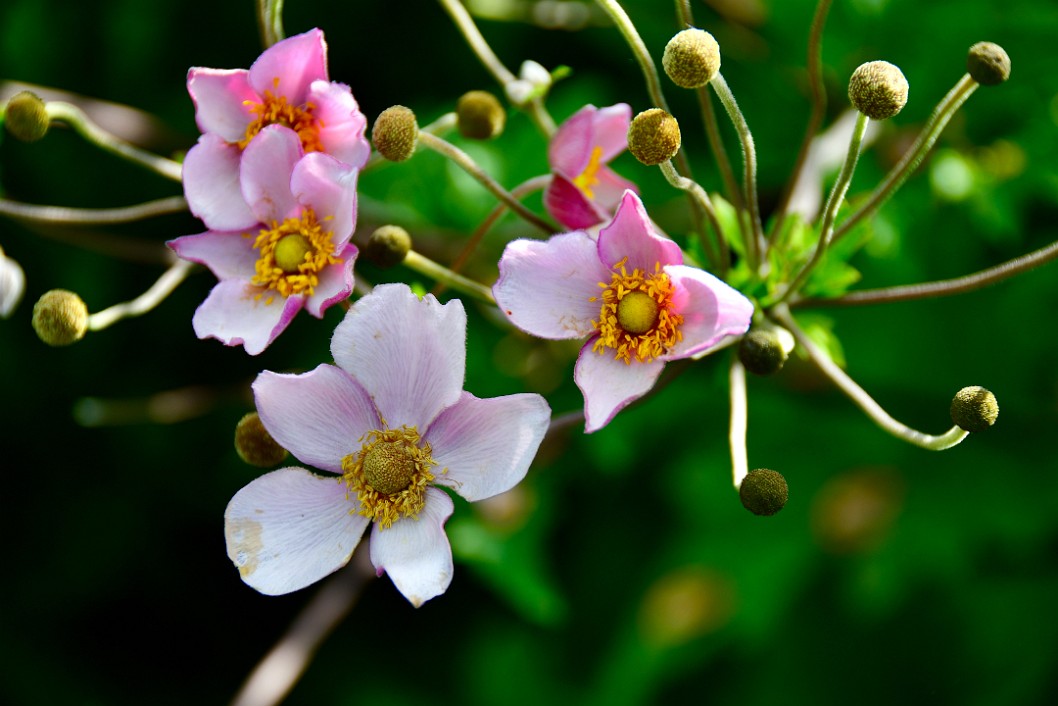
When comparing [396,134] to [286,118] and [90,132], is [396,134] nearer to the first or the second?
[286,118]

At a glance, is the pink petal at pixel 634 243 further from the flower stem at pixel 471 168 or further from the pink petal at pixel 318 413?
the pink petal at pixel 318 413

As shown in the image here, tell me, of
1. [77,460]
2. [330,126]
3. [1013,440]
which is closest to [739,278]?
[330,126]

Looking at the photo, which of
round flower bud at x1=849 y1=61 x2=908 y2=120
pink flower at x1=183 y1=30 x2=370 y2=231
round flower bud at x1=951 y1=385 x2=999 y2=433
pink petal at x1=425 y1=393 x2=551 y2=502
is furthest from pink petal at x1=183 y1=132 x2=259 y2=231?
round flower bud at x1=951 y1=385 x2=999 y2=433

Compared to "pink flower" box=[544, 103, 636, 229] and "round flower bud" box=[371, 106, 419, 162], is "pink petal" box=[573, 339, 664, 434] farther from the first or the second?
"round flower bud" box=[371, 106, 419, 162]

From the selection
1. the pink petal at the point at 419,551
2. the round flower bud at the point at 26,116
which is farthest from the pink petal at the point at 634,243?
the round flower bud at the point at 26,116

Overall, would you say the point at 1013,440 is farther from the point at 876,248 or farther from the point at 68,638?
the point at 68,638

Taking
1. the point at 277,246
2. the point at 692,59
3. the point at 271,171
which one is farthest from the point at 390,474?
the point at 692,59
